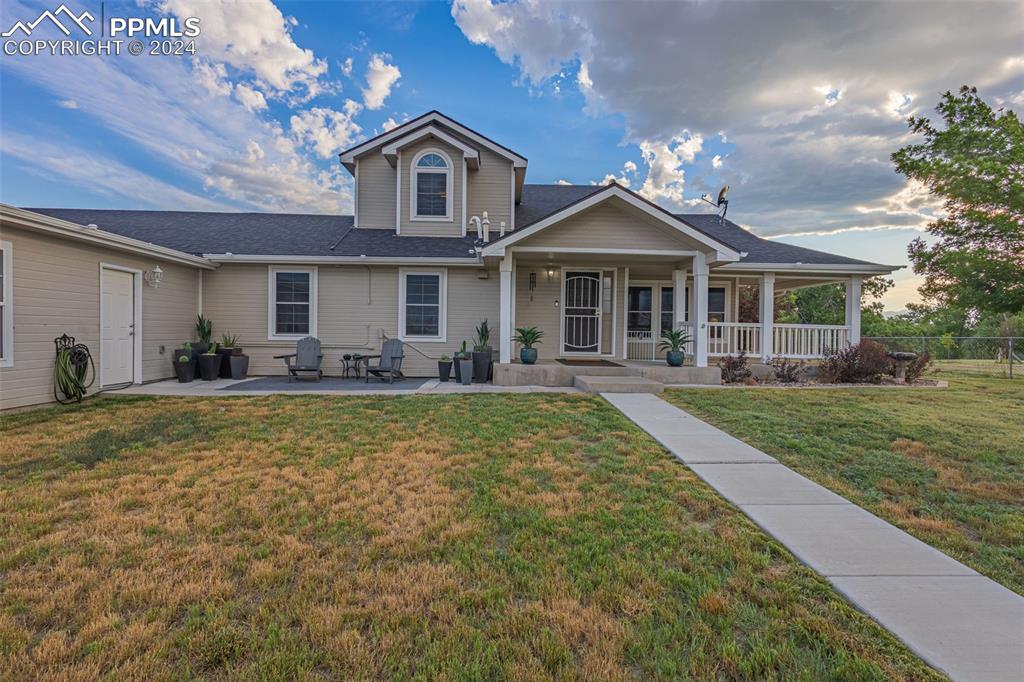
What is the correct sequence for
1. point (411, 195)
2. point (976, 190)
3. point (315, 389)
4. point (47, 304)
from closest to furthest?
1. point (47, 304)
2. point (315, 389)
3. point (411, 195)
4. point (976, 190)

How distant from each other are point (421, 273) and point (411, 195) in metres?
2.58

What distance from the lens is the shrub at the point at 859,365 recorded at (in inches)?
386

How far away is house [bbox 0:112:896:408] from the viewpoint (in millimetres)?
7965

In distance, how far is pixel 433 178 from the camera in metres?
11.7

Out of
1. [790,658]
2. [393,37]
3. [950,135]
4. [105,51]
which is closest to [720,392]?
[790,658]

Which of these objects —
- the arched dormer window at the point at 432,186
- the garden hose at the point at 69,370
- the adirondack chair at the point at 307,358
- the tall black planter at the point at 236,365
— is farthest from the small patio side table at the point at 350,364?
the garden hose at the point at 69,370

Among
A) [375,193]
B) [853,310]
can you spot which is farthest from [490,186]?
[853,310]

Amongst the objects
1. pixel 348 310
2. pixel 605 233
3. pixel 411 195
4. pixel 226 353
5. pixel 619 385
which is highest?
pixel 411 195

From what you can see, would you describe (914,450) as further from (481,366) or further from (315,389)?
(315,389)

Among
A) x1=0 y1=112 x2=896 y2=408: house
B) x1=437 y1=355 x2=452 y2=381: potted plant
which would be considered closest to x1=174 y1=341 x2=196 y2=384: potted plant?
x1=0 y1=112 x2=896 y2=408: house

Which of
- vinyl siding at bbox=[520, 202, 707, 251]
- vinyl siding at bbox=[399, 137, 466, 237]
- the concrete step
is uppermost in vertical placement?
vinyl siding at bbox=[399, 137, 466, 237]

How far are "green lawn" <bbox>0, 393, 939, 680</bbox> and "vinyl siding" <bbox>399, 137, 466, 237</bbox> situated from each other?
8223 millimetres

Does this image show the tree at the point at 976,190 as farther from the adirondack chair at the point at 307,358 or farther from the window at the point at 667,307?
the adirondack chair at the point at 307,358

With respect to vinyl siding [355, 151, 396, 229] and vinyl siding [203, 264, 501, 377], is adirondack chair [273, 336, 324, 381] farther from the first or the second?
vinyl siding [355, 151, 396, 229]
